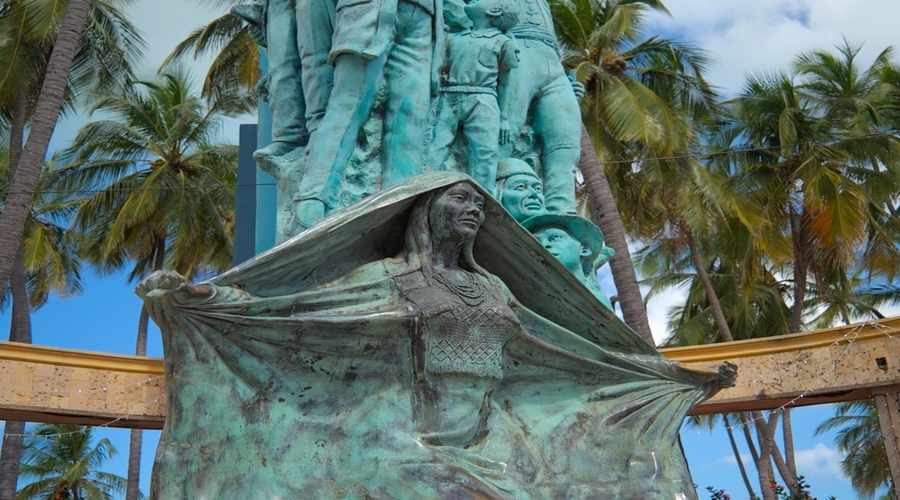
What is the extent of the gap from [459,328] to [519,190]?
1710 mm

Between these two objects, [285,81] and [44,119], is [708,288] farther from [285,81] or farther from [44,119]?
[285,81]

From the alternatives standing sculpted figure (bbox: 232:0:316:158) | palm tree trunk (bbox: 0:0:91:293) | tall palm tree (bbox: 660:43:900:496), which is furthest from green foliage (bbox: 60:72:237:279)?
standing sculpted figure (bbox: 232:0:316:158)

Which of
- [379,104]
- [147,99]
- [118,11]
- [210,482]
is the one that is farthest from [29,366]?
[147,99]

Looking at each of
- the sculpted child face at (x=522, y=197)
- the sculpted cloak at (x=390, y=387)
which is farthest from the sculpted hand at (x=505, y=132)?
the sculpted cloak at (x=390, y=387)

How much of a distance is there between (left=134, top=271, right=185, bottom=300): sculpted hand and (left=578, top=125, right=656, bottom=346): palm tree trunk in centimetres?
1126

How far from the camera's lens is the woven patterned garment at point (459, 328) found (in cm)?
518

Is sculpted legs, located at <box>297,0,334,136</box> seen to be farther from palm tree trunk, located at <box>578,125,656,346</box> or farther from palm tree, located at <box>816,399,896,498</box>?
palm tree, located at <box>816,399,896,498</box>

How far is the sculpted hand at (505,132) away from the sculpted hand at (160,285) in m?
2.78

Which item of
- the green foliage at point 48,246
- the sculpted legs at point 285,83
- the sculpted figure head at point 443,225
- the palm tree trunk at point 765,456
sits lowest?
the sculpted figure head at point 443,225

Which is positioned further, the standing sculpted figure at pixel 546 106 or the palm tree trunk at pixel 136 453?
the palm tree trunk at pixel 136 453

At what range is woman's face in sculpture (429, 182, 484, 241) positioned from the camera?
5395 mm

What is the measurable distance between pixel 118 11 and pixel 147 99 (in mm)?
3952

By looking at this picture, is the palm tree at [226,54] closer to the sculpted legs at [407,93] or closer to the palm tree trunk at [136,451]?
the palm tree trunk at [136,451]

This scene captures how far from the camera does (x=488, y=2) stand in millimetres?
7148
